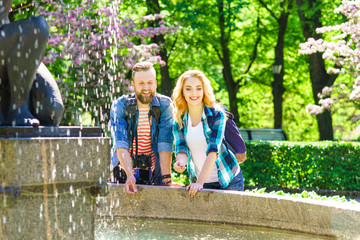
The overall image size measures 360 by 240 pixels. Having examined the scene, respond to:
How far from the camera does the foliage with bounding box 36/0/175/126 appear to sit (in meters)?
13.3

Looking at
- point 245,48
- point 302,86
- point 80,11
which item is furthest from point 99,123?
point 302,86

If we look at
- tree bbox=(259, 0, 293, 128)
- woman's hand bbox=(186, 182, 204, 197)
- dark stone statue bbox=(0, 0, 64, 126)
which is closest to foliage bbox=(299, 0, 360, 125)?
tree bbox=(259, 0, 293, 128)

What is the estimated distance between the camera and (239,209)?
4512mm

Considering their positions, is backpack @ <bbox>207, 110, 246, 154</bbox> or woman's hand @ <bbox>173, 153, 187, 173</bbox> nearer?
woman's hand @ <bbox>173, 153, 187, 173</bbox>

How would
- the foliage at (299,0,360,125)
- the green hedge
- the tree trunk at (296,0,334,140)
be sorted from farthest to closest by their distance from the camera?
the tree trunk at (296,0,334,140) < the foliage at (299,0,360,125) < the green hedge

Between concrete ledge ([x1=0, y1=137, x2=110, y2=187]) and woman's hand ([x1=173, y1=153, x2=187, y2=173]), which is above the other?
concrete ledge ([x1=0, y1=137, x2=110, y2=187])

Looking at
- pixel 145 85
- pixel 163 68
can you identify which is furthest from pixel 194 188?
pixel 163 68

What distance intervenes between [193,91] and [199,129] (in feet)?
1.16

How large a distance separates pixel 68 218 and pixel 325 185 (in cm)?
981

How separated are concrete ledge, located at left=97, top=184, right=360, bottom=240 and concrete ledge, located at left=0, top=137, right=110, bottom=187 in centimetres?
147

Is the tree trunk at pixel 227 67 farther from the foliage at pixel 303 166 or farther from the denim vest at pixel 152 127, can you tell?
the denim vest at pixel 152 127

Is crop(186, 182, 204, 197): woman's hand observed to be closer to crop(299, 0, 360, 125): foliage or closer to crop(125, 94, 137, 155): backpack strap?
crop(125, 94, 137, 155): backpack strap

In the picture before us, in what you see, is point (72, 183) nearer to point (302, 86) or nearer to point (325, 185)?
point (325, 185)

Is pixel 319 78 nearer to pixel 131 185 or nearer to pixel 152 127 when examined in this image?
pixel 152 127
